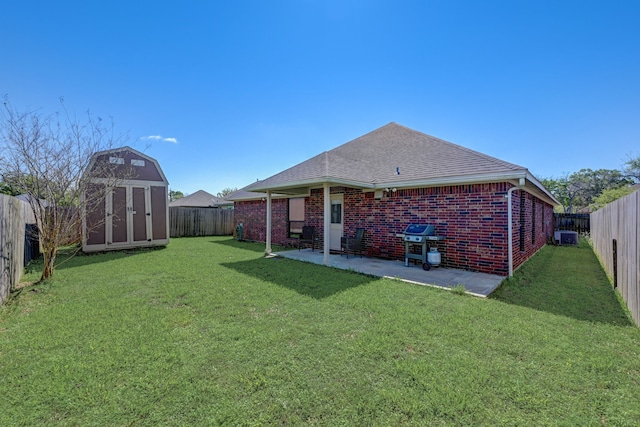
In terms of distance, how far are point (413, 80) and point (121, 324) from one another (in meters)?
10.7

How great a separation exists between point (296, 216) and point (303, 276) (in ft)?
18.3

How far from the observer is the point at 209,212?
57.1 feet

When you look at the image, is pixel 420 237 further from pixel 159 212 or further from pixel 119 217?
pixel 119 217

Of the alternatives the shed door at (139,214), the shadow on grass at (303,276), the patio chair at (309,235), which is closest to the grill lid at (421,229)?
the shadow on grass at (303,276)

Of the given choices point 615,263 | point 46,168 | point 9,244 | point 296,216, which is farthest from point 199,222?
point 615,263

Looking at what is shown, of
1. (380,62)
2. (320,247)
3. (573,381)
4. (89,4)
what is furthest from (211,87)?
(573,381)

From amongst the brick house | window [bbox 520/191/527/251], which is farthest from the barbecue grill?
window [bbox 520/191/527/251]

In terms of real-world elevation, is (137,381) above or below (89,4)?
below

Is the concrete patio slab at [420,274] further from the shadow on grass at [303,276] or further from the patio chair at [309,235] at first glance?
the patio chair at [309,235]

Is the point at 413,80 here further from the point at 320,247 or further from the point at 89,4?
the point at 89,4

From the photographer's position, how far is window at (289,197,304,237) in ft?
37.2

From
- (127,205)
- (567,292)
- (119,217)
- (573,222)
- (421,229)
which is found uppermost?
(127,205)

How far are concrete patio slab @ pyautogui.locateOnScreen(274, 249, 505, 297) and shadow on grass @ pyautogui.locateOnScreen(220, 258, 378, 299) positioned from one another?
20.1 inches

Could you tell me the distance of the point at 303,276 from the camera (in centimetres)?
626
